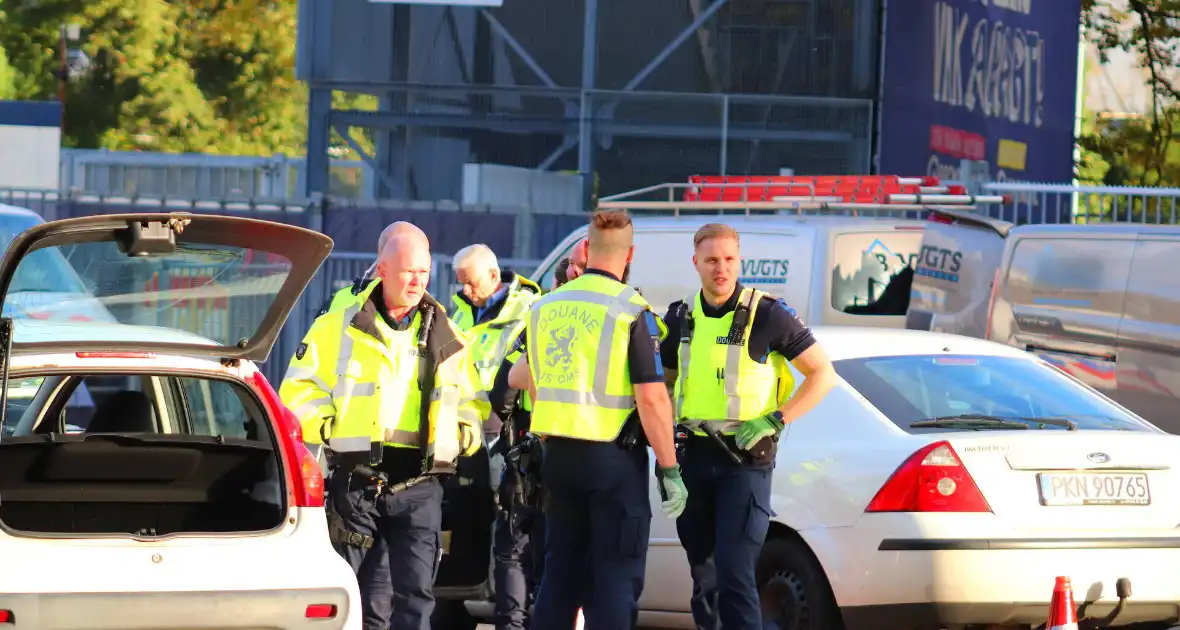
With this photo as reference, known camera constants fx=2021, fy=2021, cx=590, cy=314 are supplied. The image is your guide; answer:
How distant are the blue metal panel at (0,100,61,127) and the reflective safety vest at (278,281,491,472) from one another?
16.4m

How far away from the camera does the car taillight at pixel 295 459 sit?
246 inches

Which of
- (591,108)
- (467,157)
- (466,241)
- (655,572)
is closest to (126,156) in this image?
(467,157)

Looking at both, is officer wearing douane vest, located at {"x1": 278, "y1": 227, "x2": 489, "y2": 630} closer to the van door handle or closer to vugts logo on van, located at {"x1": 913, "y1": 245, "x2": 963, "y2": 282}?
the van door handle

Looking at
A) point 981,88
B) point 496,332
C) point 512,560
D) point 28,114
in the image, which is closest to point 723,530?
point 512,560

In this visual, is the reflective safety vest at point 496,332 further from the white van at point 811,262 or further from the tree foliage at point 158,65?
the tree foliage at point 158,65

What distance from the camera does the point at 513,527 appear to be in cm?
788

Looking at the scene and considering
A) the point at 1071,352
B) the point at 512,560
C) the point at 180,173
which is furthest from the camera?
the point at 180,173

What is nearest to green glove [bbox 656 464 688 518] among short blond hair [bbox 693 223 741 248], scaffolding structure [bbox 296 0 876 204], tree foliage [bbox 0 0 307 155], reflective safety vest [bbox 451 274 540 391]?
short blond hair [bbox 693 223 741 248]

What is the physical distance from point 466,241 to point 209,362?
477 inches

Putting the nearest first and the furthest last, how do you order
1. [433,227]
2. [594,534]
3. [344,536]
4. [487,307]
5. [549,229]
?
[594,534], [344,536], [487,307], [549,229], [433,227]

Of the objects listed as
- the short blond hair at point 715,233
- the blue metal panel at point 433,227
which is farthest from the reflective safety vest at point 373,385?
the blue metal panel at point 433,227

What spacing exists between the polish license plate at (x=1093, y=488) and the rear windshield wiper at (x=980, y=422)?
0.95ft

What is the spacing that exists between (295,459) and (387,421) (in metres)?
0.81

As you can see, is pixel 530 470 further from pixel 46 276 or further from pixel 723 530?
pixel 46 276
